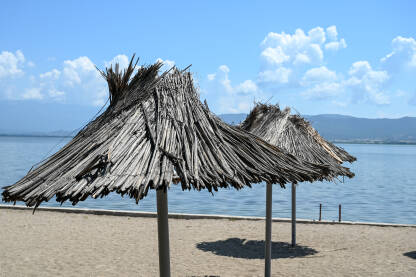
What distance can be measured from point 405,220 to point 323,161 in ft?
58.8

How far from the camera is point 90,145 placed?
4590 mm

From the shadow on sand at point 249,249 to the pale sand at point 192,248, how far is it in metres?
0.02

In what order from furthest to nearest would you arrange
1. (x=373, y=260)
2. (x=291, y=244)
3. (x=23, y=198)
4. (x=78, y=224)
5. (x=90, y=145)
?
1. (x=78, y=224)
2. (x=291, y=244)
3. (x=373, y=260)
4. (x=90, y=145)
5. (x=23, y=198)

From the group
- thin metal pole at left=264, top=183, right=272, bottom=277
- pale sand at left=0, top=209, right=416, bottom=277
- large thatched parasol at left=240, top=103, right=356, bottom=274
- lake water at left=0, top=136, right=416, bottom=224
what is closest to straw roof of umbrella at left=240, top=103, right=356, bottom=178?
large thatched parasol at left=240, top=103, right=356, bottom=274

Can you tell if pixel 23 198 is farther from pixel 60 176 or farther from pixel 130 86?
pixel 130 86

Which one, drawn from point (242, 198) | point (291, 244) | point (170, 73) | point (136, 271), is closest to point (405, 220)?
point (242, 198)

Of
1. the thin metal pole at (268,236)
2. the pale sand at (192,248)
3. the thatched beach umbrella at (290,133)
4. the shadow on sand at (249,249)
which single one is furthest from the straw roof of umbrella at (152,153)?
the shadow on sand at (249,249)

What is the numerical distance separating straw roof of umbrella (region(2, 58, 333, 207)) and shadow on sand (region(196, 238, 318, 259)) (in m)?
4.38

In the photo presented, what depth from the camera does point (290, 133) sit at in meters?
8.84

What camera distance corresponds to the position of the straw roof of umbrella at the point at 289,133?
8.47m

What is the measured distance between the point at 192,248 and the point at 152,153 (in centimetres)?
600

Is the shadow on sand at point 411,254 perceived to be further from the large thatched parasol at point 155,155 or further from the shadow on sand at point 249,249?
the large thatched parasol at point 155,155

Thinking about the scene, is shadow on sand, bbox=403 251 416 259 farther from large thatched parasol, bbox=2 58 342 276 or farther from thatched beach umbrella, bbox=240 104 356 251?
large thatched parasol, bbox=2 58 342 276

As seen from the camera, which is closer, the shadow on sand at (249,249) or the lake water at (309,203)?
the shadow on sand at (249,249)
